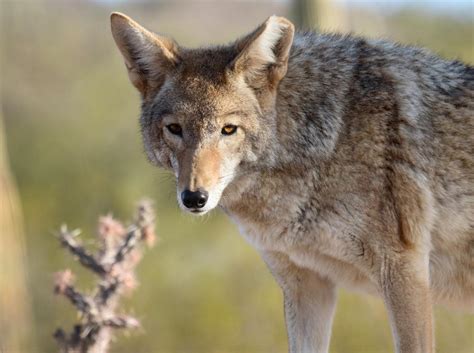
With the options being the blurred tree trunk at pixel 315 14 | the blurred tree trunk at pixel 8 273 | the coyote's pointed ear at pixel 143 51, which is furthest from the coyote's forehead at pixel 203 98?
the blurred tree trunk at pixel 8 273

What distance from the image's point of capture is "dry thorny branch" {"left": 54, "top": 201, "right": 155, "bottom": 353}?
275 inches

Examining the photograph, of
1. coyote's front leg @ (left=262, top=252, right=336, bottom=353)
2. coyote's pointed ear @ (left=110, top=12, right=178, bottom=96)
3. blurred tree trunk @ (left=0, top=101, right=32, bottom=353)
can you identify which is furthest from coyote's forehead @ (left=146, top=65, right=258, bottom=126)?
blurred tree trunk @ (left=0, top=101, right=32, bottom=353)

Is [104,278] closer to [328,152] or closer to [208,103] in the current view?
[208,103]

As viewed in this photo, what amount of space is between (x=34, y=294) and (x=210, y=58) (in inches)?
792

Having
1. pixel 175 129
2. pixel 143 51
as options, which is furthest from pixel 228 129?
pixel 143 51

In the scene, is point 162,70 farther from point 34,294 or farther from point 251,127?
point 34,294

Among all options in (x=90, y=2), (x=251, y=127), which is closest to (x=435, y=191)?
(x=251, y=127)

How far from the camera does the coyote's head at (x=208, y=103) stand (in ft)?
18.6

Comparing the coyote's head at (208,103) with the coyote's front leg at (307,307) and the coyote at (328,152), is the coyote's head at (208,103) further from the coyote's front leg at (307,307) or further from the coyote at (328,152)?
the coyote's front leg at (307,307)

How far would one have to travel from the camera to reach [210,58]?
20.0 feet

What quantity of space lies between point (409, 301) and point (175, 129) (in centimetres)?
165

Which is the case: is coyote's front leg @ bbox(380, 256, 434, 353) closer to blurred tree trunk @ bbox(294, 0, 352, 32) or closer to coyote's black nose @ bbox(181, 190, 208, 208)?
Answer: coyote's black nose @ bbox(181, 190, 208, 208)

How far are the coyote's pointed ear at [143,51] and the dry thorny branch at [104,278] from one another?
1.08 metres

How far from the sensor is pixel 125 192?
26109 millimetres
